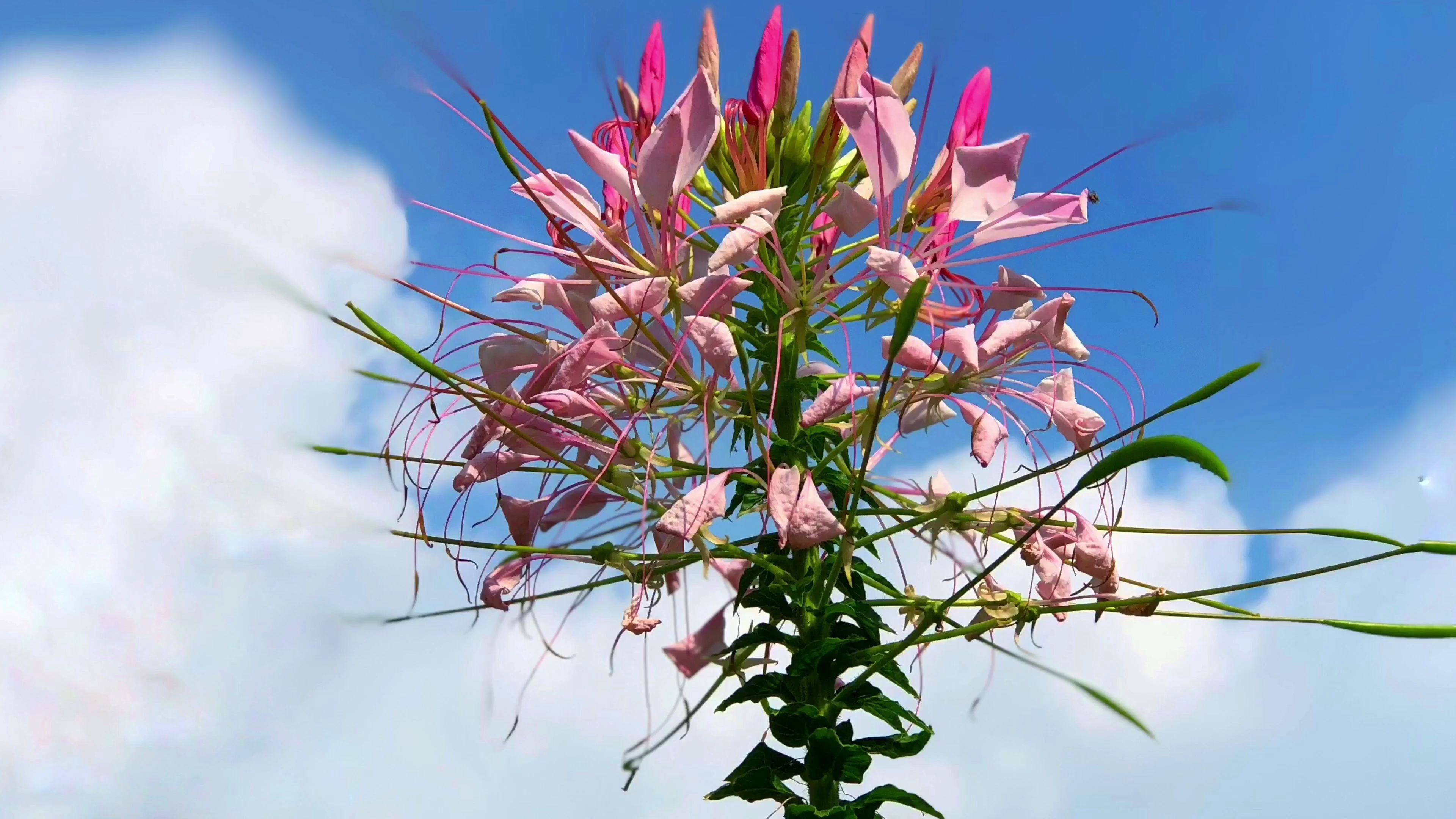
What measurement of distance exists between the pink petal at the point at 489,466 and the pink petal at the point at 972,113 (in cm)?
170

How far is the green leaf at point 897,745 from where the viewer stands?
120 inches

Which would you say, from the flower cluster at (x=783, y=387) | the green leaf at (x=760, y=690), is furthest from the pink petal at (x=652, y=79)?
the green leaf at (x=760, y=690)

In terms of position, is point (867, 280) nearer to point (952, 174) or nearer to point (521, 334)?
point (952, 174)

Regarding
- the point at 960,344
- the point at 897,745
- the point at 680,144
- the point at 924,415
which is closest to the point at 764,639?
the point at 897,745

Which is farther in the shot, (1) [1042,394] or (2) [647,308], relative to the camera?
(1) [1042,394]

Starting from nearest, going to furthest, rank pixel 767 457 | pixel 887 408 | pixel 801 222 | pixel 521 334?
pixel 767 457
pixel 887 408
pixel 521 334
pixel 801 222

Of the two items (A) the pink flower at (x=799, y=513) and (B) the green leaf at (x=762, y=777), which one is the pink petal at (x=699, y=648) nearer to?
(B) the green leaf at (x=762, y=777)

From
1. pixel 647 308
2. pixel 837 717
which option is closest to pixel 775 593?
pixel 837 717

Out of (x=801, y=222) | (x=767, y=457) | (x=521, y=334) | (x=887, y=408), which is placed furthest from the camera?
(x=801, y=222)

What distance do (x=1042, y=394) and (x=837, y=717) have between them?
122 cm

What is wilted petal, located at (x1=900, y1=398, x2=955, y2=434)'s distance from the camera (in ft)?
10.7

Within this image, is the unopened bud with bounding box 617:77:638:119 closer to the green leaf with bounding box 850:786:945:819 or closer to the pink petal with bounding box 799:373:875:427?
the pink petal with bounding box 799:373:875:427

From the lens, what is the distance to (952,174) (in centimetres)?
319

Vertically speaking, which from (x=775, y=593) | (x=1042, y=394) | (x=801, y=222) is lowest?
(x=775, y=593)
